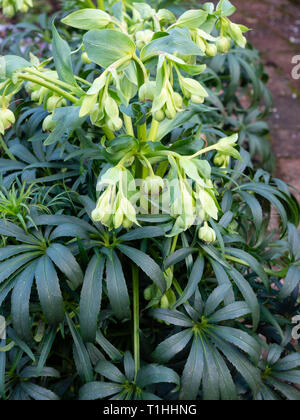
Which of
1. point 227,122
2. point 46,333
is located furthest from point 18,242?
point 227,122

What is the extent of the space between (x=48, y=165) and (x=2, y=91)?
28cm

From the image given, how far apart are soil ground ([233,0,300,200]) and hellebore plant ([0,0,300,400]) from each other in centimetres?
120

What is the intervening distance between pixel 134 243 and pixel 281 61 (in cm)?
215

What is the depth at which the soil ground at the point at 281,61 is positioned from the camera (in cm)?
221

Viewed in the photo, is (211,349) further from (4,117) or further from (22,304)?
(4,117)

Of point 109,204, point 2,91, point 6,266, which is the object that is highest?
point 2,91

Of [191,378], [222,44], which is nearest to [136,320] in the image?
[191,378]

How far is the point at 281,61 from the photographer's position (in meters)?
2.71

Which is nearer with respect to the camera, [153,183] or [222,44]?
[153,183]

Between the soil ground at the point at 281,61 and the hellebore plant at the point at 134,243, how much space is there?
47.4 inches

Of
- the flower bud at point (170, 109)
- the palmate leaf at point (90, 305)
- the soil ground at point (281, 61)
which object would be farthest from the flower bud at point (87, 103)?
the soil ground at point (281, 61)

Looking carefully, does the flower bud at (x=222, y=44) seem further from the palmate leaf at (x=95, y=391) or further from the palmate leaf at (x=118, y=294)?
the palmate leaf at (x=95, y=391)
